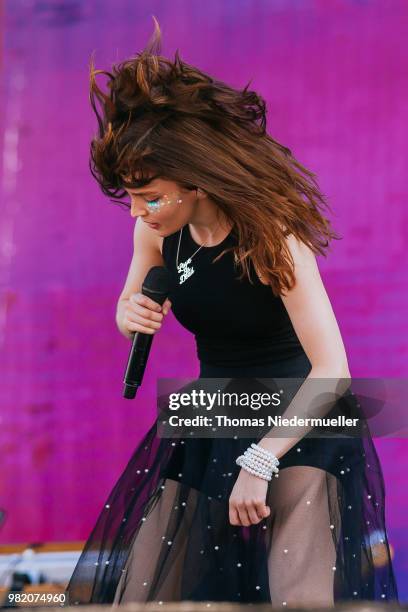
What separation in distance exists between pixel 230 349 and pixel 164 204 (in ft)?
1.11

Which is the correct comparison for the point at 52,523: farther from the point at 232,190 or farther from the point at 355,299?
the point at 232,190

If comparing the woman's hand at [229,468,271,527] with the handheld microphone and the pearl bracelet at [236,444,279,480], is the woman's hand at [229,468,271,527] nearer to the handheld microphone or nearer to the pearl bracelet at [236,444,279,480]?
the pearl bracelet at [236,444,279,480]

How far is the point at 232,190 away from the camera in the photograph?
164 cm

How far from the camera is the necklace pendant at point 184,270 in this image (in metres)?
1.78

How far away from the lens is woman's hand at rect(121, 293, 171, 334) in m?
1.64

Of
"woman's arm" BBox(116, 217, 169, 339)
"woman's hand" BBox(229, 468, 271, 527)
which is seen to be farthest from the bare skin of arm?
"woman's arm" BBox(116, 217, 169, 339)

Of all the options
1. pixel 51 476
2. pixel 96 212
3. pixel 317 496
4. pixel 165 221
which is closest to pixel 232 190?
pixel 165 221

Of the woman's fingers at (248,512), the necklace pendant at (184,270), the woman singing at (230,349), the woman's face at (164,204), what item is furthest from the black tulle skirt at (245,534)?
the woman's face at (164,204)

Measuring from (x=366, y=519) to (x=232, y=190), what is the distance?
2.41 ft

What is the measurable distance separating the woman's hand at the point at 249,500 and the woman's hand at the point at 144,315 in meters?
0.32

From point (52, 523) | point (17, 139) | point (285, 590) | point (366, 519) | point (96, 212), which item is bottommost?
point (285, 590)

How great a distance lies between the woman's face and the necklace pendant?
0.09 meters

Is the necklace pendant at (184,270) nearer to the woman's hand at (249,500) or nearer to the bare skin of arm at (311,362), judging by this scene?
the bare skin of arm at (311,362)

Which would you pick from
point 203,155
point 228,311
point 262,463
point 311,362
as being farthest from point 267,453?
point 203,155
